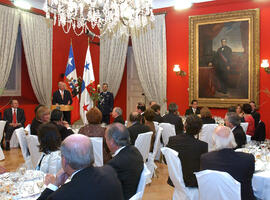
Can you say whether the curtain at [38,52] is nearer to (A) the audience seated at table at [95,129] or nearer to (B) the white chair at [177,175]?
(A) the audience seated at table at [95,129]

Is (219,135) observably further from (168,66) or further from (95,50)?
(95,50)

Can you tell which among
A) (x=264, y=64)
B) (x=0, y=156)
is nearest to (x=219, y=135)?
(x=0, y=156)

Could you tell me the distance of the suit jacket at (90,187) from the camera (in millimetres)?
1815

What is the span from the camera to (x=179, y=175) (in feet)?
11.2

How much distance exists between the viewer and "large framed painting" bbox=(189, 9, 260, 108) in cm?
891

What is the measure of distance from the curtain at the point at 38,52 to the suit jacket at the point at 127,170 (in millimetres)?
7427

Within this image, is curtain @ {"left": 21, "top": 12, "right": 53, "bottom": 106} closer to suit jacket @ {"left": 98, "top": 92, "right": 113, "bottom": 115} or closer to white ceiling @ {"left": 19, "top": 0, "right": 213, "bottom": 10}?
white ceiling @ {"left": 19, "top": 0, "right": 213, "bottom": 10}

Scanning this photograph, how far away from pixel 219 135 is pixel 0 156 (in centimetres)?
560

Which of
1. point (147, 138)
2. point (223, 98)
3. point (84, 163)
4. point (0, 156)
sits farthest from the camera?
point (223, 98)

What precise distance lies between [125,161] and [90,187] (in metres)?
0.90

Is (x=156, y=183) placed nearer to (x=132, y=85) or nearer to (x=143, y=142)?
(x=143, y=142)

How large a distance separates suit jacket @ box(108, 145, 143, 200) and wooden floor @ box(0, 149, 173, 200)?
1.79 metres

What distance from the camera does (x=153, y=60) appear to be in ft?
34.2

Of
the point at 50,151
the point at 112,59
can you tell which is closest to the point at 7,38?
the point at 112,59
